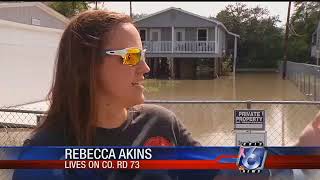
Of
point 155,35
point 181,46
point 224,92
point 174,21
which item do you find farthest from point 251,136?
point 155,35

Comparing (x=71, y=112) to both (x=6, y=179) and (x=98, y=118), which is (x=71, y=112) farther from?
(x=6, y=179)

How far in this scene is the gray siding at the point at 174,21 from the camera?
37562 mm

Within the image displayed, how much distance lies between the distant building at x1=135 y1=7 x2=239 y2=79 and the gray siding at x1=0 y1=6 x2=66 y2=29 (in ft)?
41.9

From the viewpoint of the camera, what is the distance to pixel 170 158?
1587 mm

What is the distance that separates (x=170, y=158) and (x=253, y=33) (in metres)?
51.4

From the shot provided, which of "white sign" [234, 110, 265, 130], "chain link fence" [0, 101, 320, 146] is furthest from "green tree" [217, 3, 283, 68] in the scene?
"white sign" [234, 110, 265, 130]

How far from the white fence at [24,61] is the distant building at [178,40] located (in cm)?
1884

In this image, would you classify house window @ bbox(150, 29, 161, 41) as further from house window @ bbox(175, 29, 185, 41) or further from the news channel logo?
the news channel logo

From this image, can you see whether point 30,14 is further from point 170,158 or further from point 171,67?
point 170,158

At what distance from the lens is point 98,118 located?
65.9 inches

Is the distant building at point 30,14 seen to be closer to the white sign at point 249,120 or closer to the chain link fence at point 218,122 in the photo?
the chain link fence at point 218,122

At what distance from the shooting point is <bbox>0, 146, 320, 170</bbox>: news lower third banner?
158cm

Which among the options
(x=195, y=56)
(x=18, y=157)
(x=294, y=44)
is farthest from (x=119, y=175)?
(x=294, y=44)

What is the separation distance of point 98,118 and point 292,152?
2.11 ft
